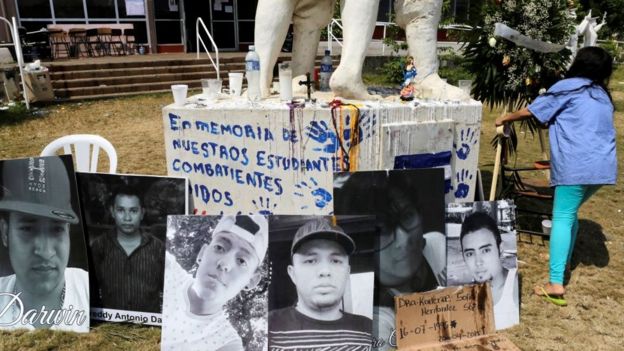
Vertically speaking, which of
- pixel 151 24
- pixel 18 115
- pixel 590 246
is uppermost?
pixel 151 24

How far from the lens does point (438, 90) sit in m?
3.39

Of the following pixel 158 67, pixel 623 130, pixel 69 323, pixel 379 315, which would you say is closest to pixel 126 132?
pixel 158 67

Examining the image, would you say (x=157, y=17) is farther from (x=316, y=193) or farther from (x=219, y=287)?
(x=219, y=287)

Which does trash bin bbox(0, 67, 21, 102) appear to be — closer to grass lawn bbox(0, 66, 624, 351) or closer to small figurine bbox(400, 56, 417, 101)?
grass lawn bbox(0, 66, 624, 351)

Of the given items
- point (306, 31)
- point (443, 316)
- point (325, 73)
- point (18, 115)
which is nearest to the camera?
point (443, 316)

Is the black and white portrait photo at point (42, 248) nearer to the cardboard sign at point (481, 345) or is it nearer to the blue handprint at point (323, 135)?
the blue handprint at point (323, 135)

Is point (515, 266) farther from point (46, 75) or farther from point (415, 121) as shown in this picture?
point (46, 75)

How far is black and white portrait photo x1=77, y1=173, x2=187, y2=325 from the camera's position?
2732mm

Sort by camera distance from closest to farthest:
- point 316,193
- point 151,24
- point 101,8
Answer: point 316,193, point 101,8, point 151,24

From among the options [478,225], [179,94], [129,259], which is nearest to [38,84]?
[179,94]

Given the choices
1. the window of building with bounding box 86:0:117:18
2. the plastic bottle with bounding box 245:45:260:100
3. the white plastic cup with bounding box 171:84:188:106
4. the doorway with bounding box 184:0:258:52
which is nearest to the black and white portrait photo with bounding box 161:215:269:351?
the white plastic cup with bounding box 171:84:188:106

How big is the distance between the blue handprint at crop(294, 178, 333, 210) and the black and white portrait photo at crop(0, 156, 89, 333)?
1320 mm

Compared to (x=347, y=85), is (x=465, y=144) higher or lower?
lower

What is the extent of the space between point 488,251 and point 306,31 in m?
2.16
